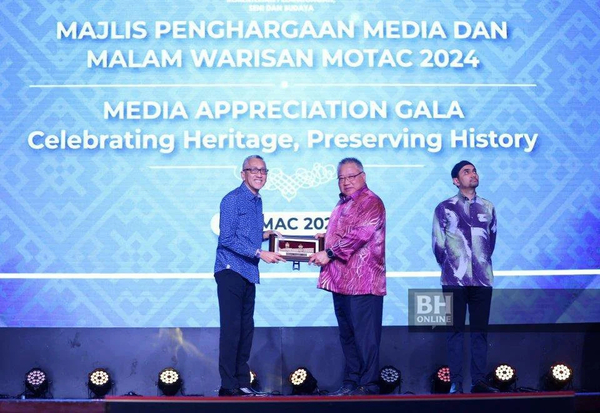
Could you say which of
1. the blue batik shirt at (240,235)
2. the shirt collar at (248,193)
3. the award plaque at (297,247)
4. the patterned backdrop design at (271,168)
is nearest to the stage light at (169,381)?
the patterned backdrop design at (271,168)

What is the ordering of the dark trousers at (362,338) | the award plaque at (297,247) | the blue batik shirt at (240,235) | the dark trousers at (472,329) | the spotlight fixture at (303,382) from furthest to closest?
1. the spotlight fixture at (303,382)
2. the dark trousers at (472,329)
3. the award plaque at (297,247)
4. the blue batik shirt at (240,235)
5. the dark trousers at (362,338)

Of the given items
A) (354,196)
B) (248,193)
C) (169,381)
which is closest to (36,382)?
(169,381)

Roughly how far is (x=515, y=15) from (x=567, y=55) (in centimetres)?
42

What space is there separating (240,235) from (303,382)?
1.22m

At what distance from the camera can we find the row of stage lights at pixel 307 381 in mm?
5473

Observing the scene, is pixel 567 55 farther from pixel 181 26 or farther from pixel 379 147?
pixel 181 26

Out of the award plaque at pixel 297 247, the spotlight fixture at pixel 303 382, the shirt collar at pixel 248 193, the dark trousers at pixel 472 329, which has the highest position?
the shirt collar at pixel 248 193

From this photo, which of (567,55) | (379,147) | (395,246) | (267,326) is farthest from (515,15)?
(267,326)

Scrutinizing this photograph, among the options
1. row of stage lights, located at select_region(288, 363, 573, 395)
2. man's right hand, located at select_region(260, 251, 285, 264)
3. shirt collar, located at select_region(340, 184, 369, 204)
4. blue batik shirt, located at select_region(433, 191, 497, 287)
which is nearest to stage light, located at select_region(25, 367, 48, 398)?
row of stage lights, located at select_region(288, 363, 573, 395)

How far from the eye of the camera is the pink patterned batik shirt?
4668 millimetres

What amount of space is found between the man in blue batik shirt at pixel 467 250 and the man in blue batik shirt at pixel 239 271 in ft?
3.48

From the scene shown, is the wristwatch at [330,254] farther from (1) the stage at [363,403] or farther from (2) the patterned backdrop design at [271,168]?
(1) the stage at [363,403]

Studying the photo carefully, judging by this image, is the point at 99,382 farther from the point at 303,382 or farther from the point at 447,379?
the point at 447,379

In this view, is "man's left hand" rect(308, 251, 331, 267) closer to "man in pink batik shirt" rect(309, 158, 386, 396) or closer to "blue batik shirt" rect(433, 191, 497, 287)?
"man in pink batik shirt" rect(309, 158, 386, 396)
